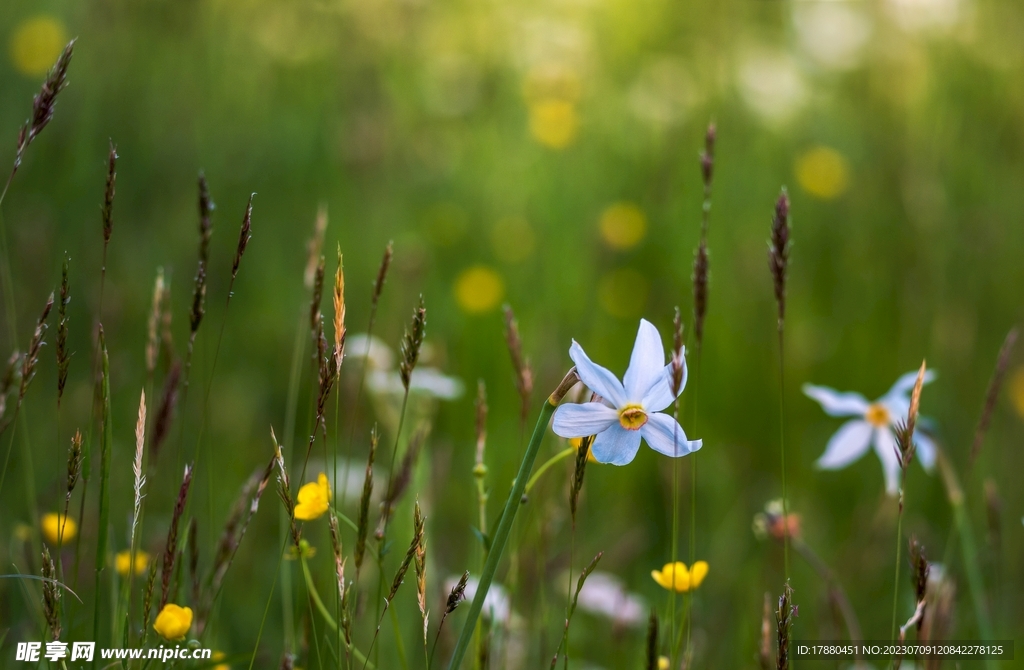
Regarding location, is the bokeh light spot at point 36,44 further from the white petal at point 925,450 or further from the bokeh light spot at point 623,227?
the white petal at point 925,450

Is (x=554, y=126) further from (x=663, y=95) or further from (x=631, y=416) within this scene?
(x=631, y=416)

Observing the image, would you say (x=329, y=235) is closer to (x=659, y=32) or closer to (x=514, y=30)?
(x=514, y=30)

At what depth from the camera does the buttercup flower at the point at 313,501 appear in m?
1.24

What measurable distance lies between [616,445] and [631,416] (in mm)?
43

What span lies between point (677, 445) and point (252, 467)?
2077 millimetres

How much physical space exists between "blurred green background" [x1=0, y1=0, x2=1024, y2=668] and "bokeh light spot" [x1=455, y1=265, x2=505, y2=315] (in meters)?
0.01

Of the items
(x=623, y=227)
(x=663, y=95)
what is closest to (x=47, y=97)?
(x=623, y=227)

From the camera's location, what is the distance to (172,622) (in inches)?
44.7

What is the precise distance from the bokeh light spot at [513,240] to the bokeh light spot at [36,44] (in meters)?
2.44

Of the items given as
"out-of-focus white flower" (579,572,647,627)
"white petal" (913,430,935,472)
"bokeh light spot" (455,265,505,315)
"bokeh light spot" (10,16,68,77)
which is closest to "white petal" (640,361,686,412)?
"white petal" (913,430,935,472)

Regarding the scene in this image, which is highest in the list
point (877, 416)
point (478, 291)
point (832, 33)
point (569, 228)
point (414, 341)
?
point (832, 33)

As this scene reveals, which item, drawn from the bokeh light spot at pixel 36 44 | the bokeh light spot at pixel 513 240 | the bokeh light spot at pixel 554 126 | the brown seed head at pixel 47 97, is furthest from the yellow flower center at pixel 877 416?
the bokeh light spot at pixel 36 44

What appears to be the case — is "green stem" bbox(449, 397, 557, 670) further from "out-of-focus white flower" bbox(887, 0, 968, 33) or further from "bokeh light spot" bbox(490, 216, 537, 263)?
"out-of-focus white flower" bbox(887, 0, 968, 33)

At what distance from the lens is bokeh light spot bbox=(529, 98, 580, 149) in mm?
4957
